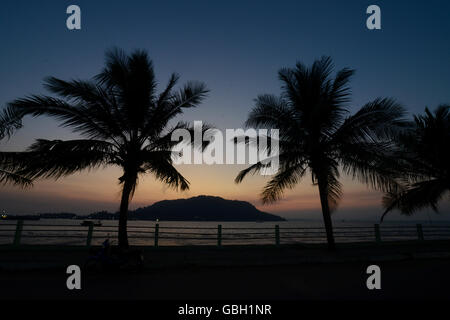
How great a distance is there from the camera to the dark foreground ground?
4.39 metres

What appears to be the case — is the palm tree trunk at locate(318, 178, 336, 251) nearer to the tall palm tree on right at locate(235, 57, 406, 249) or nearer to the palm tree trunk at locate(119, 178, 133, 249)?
the tall palm tree on right at locate(235, 57, 406, 249)

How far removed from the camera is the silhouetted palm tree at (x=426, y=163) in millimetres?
10336

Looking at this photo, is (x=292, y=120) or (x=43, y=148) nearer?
(x=43, y=148)

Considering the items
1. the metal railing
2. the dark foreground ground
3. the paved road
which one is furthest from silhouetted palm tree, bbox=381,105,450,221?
the paved road

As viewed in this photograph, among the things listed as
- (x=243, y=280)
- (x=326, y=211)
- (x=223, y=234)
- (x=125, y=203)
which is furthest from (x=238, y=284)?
(x=326, y=211)

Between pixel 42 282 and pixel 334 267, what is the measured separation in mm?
7453

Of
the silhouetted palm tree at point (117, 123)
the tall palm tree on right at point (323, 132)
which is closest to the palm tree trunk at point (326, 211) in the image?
the tall palm tree on right at point (323, 132)

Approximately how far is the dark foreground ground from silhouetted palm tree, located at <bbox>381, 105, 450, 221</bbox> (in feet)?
12.6

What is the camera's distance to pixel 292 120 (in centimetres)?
988

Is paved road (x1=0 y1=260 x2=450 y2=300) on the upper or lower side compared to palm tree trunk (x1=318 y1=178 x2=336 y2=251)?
lower
